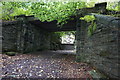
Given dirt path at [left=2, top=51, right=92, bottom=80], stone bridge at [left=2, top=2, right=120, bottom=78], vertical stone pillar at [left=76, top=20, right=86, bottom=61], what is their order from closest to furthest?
1. stone bridge at [left=2, top=2, right=120, bottom=78]
2. dirt path at [left=2, top=51, right=92, bottom=80]
3. vertical stone pillar at [left=76, top=20, right=86, bottom=61]

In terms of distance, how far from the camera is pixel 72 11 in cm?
498

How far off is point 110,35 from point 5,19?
804 centimetres

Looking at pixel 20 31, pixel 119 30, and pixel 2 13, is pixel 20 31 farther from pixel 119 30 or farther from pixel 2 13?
pixel 119 30

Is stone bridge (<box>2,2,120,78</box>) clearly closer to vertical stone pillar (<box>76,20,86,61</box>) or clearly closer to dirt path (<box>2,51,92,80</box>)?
vertical stone pillar (<box>76,20,86,61</box>)

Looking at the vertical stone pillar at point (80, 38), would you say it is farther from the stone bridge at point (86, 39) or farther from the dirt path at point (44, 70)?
the dirt path at point (44, 70)

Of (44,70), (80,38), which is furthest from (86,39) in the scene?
(44,70)

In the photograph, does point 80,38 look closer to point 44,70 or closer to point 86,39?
point 86,39

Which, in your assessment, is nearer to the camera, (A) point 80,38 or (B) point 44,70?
(B) point 44,70

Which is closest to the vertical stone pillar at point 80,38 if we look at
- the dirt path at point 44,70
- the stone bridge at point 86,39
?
the stone bridge at point 86,39

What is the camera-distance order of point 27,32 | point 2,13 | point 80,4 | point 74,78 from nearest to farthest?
1. point 74,78
2. point 80,4
3. point 27,32
4. point 2,13

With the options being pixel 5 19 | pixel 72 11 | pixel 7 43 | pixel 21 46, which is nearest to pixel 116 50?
pixel 72 11

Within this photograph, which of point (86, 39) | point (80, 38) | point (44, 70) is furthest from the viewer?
point (80, 38)

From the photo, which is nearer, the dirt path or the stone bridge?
the stone bridge

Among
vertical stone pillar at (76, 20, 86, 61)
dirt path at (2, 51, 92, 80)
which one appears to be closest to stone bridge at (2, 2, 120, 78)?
vertical stone pillar at (76, 20, 86, 61)
